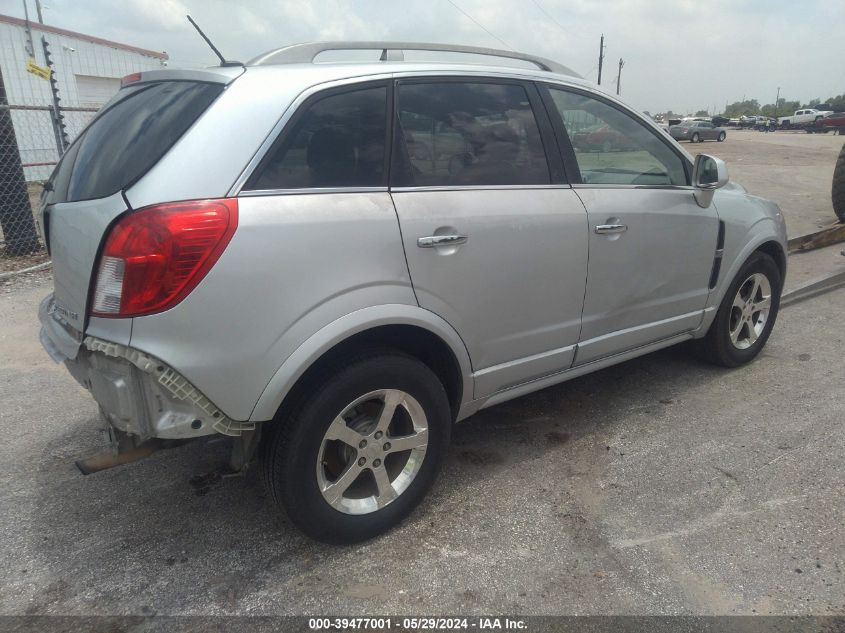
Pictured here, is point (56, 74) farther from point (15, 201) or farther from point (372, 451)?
point (372, 451)

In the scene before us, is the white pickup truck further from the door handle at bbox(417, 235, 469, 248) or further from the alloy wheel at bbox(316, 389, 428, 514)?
the alloy wheel at bbox(316, 389, 428, 514)

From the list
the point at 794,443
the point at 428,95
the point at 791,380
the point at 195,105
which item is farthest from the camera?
the point at 791,380

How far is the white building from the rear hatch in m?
9.64

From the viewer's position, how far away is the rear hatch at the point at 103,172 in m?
Answer: 2.16

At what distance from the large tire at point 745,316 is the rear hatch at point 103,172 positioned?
10.8ft

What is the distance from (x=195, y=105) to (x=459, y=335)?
1.34m

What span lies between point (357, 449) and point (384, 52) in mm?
1701

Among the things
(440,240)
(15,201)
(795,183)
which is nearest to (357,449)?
(440,240)

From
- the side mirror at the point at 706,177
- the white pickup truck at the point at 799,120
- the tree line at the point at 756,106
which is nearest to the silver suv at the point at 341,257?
the side mirror at the point at 706,177

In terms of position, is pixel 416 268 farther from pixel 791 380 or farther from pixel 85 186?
pixel 791 380

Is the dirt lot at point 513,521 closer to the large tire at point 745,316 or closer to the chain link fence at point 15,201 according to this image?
the large tire at point 745,316

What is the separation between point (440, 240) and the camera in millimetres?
2537

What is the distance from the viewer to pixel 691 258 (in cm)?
363

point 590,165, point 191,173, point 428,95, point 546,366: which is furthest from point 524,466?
point 191,173
